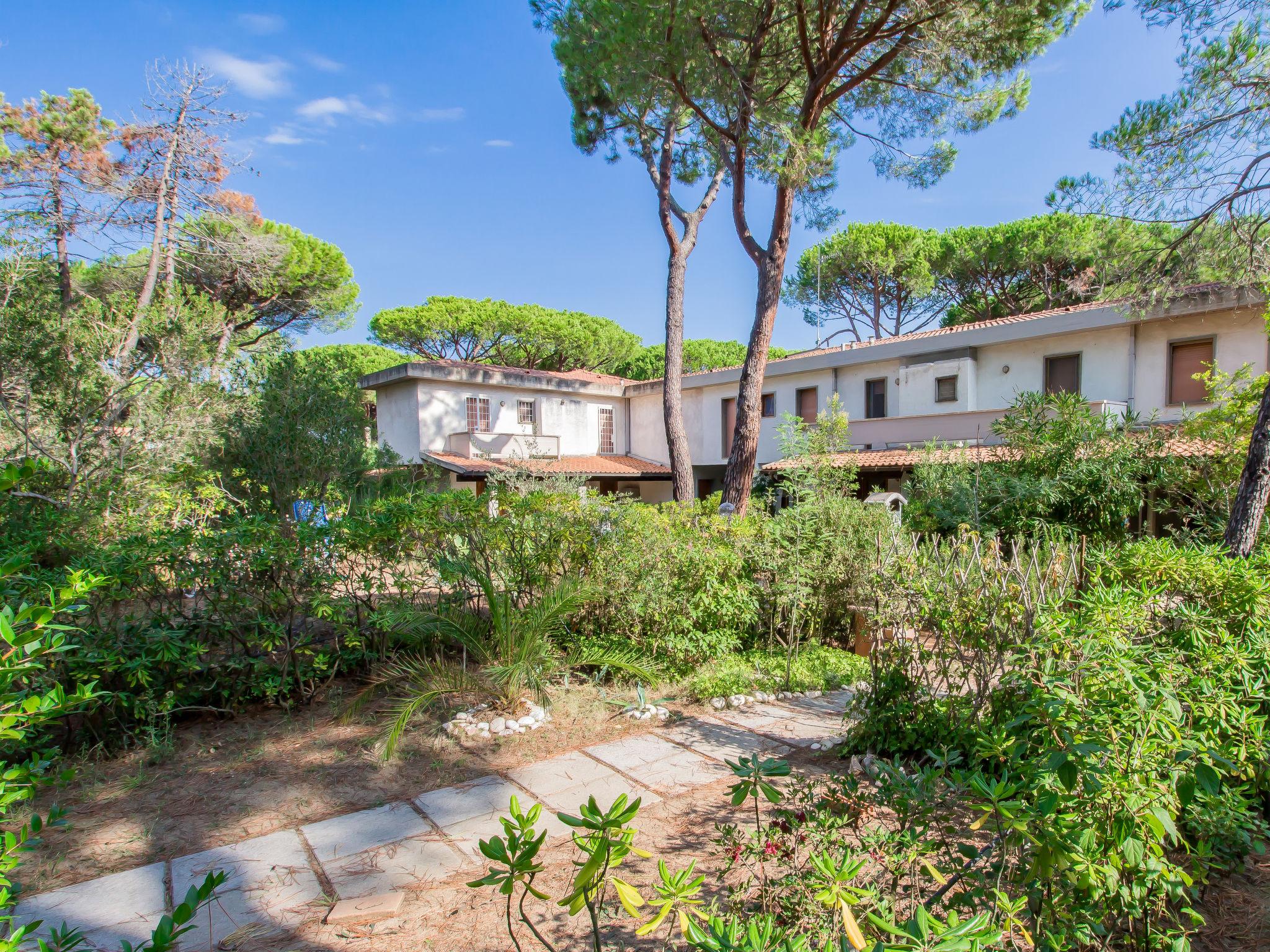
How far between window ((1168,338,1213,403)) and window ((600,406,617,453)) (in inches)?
628

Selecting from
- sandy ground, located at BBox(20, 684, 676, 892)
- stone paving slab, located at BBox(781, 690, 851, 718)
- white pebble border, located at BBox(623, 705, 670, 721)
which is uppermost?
sandy ground, located at BBox(20, 684, 676, 892)

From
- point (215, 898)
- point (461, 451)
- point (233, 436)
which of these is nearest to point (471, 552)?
point (215, 898)

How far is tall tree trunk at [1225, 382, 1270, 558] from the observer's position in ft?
19.6

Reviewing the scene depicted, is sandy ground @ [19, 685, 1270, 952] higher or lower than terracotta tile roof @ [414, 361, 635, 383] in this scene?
lower

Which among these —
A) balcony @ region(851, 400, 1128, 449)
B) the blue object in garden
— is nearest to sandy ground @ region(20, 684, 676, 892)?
Result: the blue object in garden

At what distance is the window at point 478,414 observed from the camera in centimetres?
2084

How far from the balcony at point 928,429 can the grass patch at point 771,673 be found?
31.4 feet

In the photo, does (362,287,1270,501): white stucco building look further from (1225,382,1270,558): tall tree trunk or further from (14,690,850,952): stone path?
(14,690,850,952): stone path

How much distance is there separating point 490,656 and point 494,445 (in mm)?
16211

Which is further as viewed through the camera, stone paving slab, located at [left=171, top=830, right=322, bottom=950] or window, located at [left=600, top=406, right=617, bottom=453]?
window, located at [left=600, top=406, right=617, bottom=453]

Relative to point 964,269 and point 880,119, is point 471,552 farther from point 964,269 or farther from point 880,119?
point 964,269

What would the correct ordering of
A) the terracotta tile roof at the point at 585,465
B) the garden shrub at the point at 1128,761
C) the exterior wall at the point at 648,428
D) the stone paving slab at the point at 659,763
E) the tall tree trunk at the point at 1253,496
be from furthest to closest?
the exterior wall at the point at 648,428 → the terracotta tile roof at the point at 585,465 → the tall tree trunk at the point at 1253,496 → the stone paving slab at the point at 659,763 → the garden shrub at the point at 1128,761

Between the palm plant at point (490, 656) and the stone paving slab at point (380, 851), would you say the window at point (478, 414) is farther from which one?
the stone paving slab at point (380, 851)

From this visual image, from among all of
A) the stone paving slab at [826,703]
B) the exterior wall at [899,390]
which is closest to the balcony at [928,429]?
the exterior wall at [899,390]
